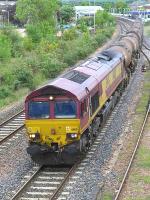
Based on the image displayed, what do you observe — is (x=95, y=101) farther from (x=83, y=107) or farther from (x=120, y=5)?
(x=120, y=5)

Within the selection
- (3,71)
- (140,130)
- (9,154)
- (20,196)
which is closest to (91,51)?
(3,71)

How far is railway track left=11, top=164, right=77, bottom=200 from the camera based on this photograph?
14477 millimetres

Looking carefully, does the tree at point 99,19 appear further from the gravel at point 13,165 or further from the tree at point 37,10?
the gravel at point 13,165

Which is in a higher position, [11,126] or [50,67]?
[50,67]

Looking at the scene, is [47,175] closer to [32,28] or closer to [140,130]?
[140,130]

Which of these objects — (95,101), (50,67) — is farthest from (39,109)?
(50,67)

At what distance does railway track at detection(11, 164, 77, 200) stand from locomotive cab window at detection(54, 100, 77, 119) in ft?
6.29

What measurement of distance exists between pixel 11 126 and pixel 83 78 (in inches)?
230

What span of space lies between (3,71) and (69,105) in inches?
717

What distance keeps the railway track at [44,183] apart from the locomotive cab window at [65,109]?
1.92 m

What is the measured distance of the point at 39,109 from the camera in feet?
54.8

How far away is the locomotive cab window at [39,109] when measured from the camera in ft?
54.5

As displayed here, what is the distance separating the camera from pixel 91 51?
58.7m

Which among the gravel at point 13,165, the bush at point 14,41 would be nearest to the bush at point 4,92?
the gravel at point 13,165
